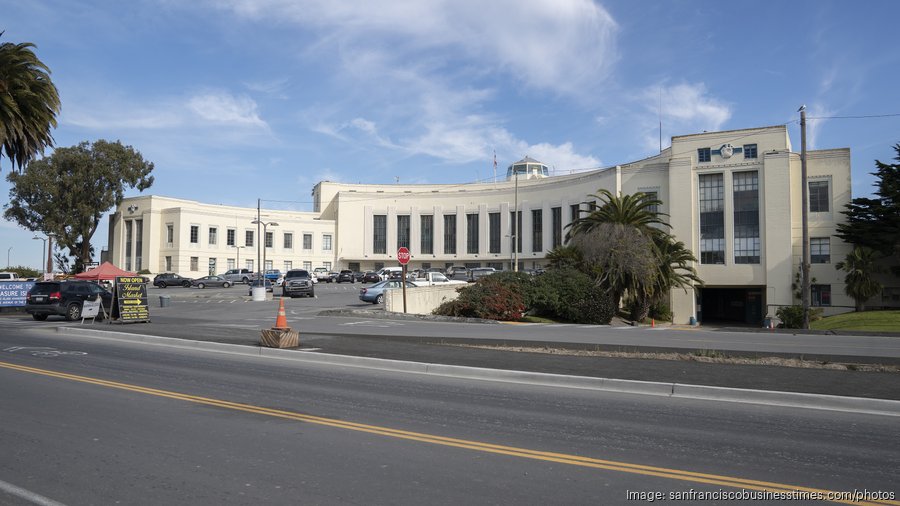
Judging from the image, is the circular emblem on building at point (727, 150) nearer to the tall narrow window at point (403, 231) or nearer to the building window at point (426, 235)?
the building window at point (426, 235)

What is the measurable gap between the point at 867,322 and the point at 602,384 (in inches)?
1240

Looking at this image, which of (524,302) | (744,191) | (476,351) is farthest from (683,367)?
(744,191)

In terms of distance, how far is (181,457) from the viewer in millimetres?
6070

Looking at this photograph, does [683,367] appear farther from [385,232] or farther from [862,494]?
[385,232]

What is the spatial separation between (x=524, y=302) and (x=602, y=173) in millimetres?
34735

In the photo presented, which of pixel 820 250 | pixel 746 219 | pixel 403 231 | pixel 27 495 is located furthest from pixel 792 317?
pixel 403 231

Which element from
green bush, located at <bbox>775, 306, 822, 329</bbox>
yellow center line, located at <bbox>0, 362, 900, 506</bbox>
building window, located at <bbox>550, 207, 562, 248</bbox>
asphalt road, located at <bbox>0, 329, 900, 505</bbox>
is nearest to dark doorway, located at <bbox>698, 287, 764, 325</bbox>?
green bush, located at <bbox>775, 306, 822, 329</bbox>

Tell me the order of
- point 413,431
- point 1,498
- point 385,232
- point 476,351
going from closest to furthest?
point 1,498 < point 413,431 < point 476,351 < point 385,232

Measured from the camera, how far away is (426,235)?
92062 millimetres

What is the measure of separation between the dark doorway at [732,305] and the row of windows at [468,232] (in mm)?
22728

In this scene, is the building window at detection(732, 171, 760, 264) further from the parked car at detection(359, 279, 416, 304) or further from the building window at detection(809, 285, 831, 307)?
the parked car at detection(359, 279, 416, 304)

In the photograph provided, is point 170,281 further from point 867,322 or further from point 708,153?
point 867,322

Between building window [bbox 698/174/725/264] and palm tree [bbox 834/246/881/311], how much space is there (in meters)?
9.82

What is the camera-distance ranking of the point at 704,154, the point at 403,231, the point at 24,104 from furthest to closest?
the point at 403,231 → the point at 704,154 → the point at 24,104
